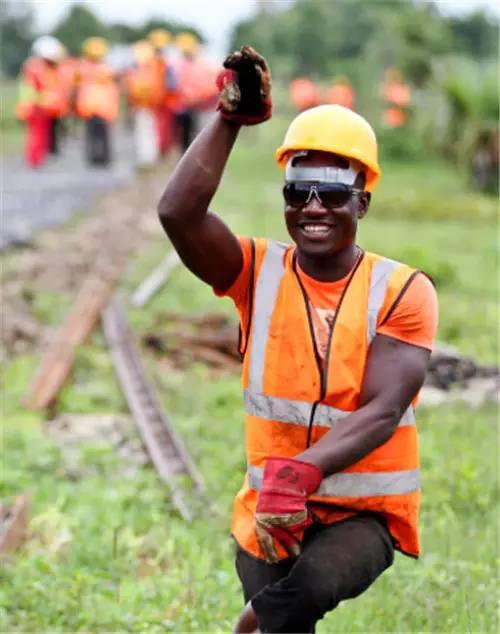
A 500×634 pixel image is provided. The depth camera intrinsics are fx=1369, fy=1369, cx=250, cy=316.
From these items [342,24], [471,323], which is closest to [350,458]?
[471,323]

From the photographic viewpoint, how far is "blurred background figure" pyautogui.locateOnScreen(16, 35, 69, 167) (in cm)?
2547

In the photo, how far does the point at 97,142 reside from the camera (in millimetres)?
27312

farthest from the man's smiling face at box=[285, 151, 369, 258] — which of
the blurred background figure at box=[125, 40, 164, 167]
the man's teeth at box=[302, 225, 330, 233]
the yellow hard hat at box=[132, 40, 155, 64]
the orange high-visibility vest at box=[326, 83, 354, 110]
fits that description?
the orange high-visibility vest at box=[326, 83, 354, 110]

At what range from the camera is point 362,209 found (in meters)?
3.87

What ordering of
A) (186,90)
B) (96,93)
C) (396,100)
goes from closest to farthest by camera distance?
(96,93) → (186,90) → (396,100)

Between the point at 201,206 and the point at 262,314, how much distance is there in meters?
0.35

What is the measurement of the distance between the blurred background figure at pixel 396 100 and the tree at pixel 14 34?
1971 inches

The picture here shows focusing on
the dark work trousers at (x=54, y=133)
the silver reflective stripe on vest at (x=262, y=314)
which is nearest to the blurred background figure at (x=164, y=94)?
the dark work trousers at (x=54, y=133)

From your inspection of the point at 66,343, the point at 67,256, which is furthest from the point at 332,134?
the point at 67,256

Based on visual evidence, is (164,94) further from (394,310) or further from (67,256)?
(394,310)

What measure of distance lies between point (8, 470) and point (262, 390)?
342cm

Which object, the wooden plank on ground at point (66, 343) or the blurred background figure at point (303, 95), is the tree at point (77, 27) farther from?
the wooden plank on ground at point (66, 343)

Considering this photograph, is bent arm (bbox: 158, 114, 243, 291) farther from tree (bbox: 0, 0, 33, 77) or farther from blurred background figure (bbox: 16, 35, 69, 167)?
tree (bbox: 0, 0, 33, 77)

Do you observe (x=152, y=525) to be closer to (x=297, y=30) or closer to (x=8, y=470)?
(x=8, y=470)
